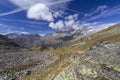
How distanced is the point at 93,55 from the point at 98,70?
6.02 m

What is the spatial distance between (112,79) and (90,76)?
300 centimetres

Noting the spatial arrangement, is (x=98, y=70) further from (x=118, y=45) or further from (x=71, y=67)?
(x=118, y=45)

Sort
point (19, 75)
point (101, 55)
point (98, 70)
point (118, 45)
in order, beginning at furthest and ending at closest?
1. point (19, 75)
2. point (118, 45)
3. point (101, 55)
4. point (98, 70)

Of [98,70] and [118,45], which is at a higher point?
[118,45]

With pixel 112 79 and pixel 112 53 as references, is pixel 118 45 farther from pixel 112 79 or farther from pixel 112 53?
pixel 112 79

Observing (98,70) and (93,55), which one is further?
(93,55)

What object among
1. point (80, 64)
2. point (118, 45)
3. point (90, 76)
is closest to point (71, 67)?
point (80, 64)

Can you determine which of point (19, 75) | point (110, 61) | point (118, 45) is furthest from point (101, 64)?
point (19, 75)

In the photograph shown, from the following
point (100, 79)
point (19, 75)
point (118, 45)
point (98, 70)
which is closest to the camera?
point (100, 79)

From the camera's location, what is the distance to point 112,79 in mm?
24250

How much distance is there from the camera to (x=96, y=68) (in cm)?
2623

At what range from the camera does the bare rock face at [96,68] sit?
81.8 ft

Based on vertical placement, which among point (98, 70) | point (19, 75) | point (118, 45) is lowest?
point (19, 75)

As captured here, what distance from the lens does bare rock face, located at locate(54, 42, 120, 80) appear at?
81.8ft
